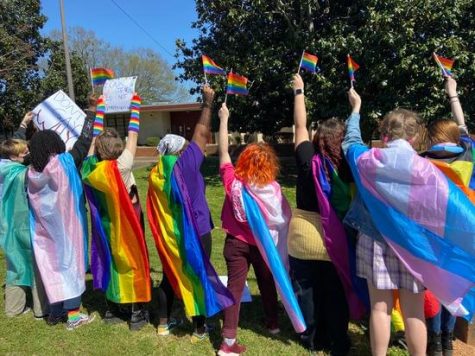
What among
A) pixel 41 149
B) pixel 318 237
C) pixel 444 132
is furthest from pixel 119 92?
pixel 444 132

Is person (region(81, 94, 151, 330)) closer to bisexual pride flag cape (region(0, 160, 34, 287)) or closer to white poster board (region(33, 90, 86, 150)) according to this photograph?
bisexual pride flag cape (region(0, 160, 34, 287))

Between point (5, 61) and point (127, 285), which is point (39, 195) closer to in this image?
point (127, 285)

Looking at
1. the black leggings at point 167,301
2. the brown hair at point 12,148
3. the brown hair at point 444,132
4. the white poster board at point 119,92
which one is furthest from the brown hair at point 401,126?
the brown hair at point 12,148

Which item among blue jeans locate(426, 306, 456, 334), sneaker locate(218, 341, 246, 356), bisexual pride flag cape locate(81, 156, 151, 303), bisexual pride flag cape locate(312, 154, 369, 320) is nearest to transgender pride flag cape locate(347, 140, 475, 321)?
bisexual pride flag cape locate(312, 154, 369, 320)

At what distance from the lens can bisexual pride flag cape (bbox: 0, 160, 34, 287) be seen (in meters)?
4.05

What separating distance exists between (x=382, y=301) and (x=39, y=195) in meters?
2.93

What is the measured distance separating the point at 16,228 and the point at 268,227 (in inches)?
95.8

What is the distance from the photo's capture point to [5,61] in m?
17.3

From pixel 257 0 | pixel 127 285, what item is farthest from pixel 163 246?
pixel 257 0

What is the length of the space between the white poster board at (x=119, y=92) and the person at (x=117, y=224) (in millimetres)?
281

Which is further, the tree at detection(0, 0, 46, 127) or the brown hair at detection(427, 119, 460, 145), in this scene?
the tree at detection(0, 0, 46, 127)

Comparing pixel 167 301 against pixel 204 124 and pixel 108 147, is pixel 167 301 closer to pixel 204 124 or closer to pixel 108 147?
pixel 108 147

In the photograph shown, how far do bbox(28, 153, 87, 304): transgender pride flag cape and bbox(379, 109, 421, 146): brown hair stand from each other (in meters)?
2.66

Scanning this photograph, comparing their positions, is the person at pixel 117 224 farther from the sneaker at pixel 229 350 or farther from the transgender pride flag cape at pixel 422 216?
the transgender pride flag cape at pixel 422 216
